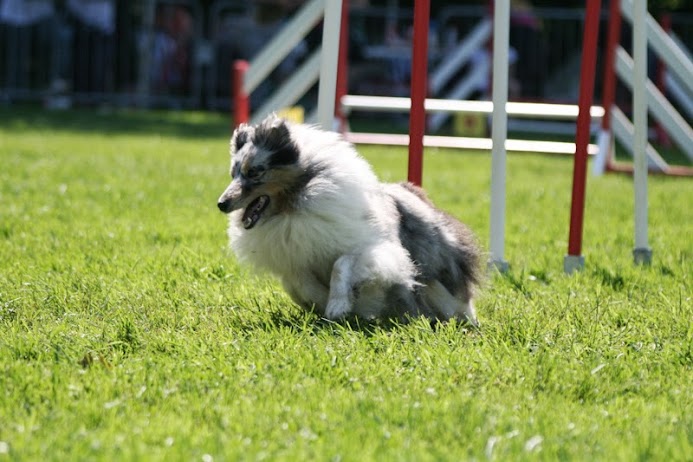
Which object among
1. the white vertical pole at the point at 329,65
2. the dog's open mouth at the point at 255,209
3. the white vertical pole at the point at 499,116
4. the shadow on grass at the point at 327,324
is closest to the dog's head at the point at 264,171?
the dog's open mouth at the point at 255,209

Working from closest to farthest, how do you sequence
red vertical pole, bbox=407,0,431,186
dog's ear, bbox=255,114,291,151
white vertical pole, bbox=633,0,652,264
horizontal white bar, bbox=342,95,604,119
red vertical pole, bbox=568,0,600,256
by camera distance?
1. dog's ear, bbox=255,114,291,151
2. red vertical pole, bbox=407,0,431,186
3. red vertical pole, bbox=568,0,600,256
4. white vertical pole, bbox=633,0,652,264
5. horizontal white bar, bbox=342,95,604,119

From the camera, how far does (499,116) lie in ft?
20.2

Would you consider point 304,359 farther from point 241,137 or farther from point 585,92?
point 585,92

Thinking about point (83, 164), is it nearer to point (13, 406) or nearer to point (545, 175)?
point (545, 175)

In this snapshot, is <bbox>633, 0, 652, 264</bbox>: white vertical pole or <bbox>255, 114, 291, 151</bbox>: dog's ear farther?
<bbox>633, 0, 652, 264</bbox>: white vertical pole

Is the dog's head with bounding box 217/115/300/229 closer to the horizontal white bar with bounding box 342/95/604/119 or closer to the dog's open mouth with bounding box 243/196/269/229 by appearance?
the dog's open mouth with bounding box 243/196/269/229

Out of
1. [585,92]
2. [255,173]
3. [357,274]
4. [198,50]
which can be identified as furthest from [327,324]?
[198,50]

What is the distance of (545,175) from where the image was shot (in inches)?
461

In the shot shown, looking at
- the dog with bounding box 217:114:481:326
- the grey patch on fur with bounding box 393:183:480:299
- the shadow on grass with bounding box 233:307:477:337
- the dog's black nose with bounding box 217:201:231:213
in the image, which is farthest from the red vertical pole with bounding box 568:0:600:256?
the dog's black nose with bounding box 217:201:231:213

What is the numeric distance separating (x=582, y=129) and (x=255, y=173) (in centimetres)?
212

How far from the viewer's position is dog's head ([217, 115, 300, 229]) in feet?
16.0

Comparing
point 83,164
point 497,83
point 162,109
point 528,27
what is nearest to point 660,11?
point 528,27

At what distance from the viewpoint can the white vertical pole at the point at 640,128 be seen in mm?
6402

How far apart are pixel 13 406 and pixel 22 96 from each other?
18400 mm
